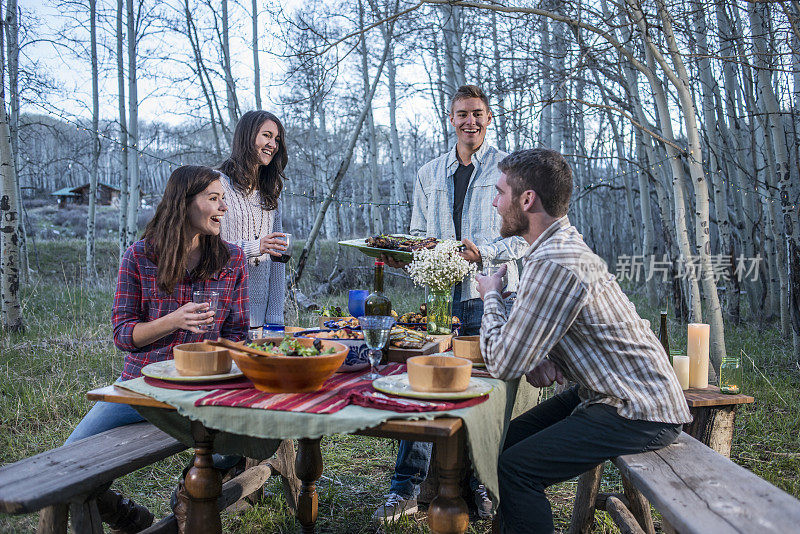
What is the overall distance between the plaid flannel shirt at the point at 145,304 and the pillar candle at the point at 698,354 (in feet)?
7.13

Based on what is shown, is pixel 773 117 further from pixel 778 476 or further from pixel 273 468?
pixel 273 468

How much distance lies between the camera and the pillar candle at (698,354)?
2928 mm

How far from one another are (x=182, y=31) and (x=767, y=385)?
1092cm

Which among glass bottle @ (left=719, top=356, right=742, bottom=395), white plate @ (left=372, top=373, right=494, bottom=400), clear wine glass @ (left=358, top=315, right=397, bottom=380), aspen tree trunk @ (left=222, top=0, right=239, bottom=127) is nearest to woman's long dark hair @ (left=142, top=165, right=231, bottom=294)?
clear wine glass @ (left=358, top=315, right=397, bottom=380)

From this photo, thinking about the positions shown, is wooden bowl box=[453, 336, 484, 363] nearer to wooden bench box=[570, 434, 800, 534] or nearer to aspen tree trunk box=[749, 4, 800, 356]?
wooden bench box=[570, 434, 800, 534]

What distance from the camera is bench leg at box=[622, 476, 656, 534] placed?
2.89 m

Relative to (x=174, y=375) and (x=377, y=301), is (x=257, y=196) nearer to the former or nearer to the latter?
(x=377, y=301)

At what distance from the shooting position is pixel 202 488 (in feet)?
6.69

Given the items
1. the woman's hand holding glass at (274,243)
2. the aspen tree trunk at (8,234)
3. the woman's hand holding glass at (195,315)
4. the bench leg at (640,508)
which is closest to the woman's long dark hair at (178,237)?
the woman's hand holding glass at (274,243)

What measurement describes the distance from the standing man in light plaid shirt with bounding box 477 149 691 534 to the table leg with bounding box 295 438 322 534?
3.52 feet

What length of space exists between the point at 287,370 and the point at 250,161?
6.86 ft

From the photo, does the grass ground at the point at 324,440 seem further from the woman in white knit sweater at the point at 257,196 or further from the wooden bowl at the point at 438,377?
the wooden bowl at the point at 438,377

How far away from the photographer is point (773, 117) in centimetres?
625

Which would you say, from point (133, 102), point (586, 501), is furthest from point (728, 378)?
point (133, 102)
